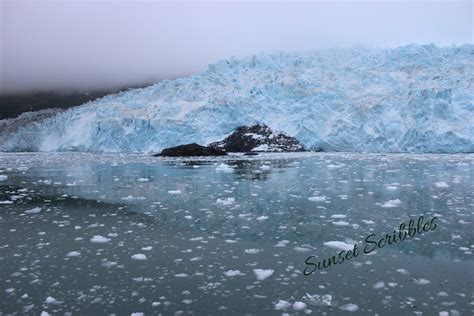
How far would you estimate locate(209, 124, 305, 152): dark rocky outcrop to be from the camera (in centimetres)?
4072

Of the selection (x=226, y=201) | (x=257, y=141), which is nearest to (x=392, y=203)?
(x=226, y=201)

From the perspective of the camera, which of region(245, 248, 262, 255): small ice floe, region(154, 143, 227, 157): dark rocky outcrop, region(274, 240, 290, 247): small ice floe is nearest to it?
region(245, 248, 262, 255): small ice floe

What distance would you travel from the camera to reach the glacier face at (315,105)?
33.8 m

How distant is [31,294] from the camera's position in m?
3.83

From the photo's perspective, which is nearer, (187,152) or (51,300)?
(51,300)

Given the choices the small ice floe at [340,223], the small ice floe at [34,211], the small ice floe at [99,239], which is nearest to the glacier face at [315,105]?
the small ice floe at [340,223]

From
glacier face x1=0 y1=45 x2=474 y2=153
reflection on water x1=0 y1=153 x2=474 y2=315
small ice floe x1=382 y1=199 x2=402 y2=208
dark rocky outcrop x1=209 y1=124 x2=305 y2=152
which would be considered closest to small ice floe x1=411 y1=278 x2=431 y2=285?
reflection on water x1=0 y1=153 x2=474 y2=315

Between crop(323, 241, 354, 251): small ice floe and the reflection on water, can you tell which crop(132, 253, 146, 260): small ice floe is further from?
crop(323, 241, 354, 251): small ice floe

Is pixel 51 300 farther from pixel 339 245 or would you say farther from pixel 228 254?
pixel 339 245

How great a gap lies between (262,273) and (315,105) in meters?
36.1

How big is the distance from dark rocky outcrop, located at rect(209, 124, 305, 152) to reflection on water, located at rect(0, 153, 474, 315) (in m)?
30.8

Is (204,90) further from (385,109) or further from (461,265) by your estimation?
(461,265)

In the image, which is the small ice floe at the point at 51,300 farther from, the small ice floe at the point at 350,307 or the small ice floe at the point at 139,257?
the small ice floe at the point at 350,307

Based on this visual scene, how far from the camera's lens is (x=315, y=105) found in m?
39.1
